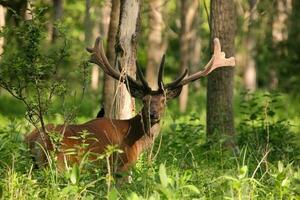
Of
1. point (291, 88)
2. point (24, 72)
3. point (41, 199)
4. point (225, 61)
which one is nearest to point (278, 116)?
point (291, 88)

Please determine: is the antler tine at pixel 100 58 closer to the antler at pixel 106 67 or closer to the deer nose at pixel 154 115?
the antler at pixel 106 67

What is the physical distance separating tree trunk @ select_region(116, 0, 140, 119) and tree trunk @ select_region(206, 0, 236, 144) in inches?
65.5

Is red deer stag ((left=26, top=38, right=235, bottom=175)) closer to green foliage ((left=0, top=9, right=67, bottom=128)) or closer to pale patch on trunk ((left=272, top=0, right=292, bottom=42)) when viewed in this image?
green foliage ((left=0, top=9, right=67, bottom=128))

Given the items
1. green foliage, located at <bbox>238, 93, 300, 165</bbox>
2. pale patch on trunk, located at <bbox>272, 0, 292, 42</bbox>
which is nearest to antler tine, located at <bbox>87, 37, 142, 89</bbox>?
green foliage, located at <bbox>238, 93, 300, 165</bbox>

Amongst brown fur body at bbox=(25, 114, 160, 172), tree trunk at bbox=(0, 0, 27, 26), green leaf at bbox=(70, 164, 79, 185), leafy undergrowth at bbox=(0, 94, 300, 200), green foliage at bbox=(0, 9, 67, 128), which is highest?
tree trunk at bbox=(0, 0, 27, 26)

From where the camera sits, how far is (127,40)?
1088 cm

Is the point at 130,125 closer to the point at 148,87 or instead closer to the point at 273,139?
the point at 148,87

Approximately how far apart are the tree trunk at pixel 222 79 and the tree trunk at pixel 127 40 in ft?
5.46

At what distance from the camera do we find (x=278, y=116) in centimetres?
2053

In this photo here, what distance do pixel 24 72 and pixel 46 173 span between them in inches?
59.6

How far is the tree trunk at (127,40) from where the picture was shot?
1088cm

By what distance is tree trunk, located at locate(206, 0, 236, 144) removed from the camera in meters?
12.3

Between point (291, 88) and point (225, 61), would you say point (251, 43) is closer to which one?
point (291, 88)

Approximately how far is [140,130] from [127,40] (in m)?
1.15
